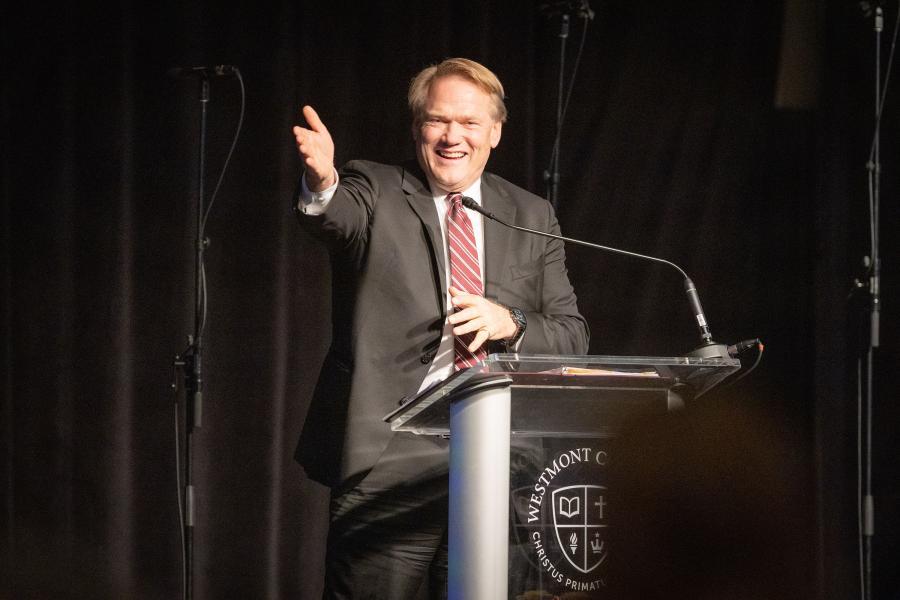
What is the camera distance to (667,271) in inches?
155

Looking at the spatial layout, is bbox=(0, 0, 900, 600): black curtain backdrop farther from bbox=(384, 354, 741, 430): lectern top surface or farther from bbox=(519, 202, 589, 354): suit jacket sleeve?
bbox=(384, 354, 741, 430): lectern top surface

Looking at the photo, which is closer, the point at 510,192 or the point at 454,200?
the point at 454,200

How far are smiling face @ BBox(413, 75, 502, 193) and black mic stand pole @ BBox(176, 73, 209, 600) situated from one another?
1.09 m

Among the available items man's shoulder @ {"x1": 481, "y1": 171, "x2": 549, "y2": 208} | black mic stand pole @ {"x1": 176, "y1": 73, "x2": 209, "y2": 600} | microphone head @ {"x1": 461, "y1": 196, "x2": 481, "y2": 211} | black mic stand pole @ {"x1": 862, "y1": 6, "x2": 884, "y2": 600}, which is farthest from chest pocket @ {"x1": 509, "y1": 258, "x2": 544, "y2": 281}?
black mic stand pole @ {"x1": 862, "y1": 6, "x2": 884, "y2": 600}

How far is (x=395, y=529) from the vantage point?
2045 mm

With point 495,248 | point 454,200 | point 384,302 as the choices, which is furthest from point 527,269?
point 384,302

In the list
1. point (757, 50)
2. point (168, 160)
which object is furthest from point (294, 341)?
point (757, 50)

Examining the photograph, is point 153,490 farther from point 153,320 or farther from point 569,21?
point 569,21

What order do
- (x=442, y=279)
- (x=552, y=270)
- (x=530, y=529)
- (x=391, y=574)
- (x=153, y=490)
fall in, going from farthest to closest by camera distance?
1. (x=153, y=490)
2. (x=552, y=270)
3. (x=442, y=279)
4. (x=391, y=574)
5. (x=530, y=529)

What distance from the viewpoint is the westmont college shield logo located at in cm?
150

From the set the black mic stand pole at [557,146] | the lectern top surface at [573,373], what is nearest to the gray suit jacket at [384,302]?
the lectern top surface at [573,373]

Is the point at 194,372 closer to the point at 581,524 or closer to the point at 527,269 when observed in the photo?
the point at 527,269

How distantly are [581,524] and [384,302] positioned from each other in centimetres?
89

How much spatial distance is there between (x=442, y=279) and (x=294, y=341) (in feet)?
4.95
